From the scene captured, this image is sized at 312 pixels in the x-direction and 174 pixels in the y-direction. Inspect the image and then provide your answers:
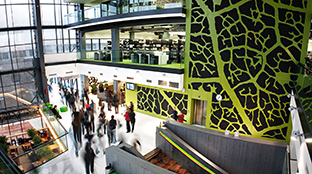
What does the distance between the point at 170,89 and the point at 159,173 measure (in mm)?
7539

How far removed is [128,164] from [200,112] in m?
7.23

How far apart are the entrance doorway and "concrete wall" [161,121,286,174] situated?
3220 mm

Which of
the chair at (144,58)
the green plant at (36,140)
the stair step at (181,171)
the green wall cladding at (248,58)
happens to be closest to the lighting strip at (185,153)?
the stair step at (181,171)

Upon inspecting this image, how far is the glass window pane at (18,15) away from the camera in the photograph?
16.3 metres

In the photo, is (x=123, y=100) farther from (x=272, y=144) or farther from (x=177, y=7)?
(x=272, y=144)

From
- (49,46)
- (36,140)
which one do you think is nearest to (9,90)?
(49,46)

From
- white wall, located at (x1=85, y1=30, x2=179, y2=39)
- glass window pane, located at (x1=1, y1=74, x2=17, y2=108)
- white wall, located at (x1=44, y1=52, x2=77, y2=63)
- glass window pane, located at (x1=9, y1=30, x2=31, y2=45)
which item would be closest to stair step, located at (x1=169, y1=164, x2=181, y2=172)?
glass window pane, located at (x1=1, y1=74, x2=17, y2=108)

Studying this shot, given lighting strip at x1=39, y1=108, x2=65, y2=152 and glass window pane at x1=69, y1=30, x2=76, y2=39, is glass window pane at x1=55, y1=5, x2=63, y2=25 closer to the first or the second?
glass window pane at x1=69, y1=30, x2=76, y2=39

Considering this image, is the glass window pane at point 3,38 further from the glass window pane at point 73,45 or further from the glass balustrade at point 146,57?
the glass balustrade at point 146,57

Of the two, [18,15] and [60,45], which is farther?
[60,45]

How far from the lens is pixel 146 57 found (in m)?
13.6

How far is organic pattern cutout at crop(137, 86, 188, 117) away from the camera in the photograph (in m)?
13.0

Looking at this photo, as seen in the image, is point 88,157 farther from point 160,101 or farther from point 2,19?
point 2,19

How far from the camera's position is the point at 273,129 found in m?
10.3
